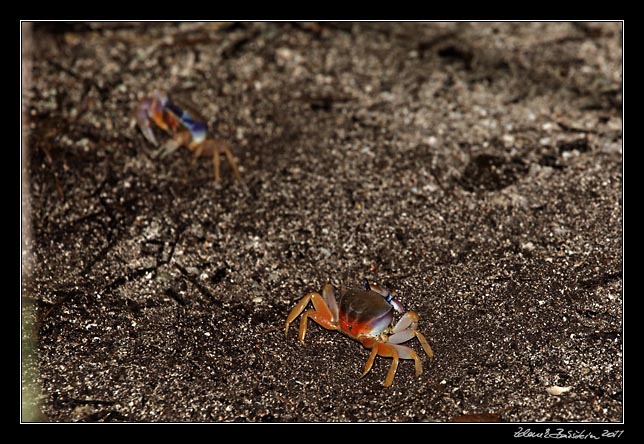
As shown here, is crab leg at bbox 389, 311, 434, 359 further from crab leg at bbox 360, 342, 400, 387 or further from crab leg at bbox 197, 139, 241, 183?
crab leg at bbox 197, 139, 241, 183

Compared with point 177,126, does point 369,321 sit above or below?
below

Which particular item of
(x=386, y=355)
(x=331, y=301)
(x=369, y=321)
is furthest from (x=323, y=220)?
(x=386, y=355)

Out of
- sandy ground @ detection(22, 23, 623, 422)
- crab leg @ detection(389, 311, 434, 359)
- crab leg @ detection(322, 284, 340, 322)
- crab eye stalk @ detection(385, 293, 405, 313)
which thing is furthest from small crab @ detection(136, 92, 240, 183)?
crab leg @ detection(389, 311, 434, 359)

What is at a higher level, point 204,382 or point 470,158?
point 470,158

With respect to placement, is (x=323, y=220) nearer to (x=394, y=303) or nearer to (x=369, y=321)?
(x=394, y=303)

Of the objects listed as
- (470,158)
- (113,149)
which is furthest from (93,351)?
(470,158)
